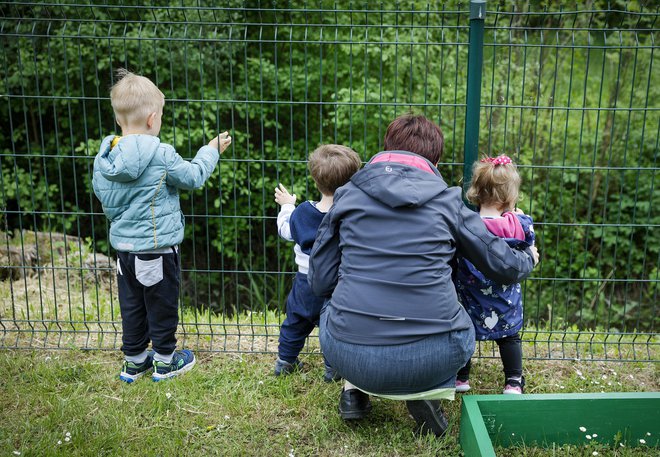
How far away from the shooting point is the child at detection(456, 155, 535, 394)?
3021 mm

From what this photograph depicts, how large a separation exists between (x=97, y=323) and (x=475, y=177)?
8.76 ft

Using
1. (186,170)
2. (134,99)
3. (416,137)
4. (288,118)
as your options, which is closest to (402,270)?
(416,137)

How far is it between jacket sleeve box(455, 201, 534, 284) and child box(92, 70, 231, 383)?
138 centimetres

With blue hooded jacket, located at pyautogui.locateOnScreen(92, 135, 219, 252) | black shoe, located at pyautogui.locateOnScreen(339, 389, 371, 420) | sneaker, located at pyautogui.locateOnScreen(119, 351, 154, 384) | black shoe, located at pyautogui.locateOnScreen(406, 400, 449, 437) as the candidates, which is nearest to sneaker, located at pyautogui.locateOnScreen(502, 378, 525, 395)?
black shoe, located at pyautogui.locateOnScreen(406, 400, 449, 437)

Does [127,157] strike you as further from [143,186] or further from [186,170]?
[186,170]

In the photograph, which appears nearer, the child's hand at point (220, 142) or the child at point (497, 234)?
the child at point (497, 234)

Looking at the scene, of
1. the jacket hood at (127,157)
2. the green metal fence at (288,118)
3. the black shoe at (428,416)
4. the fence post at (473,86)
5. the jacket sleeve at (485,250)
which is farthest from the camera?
the green metal fence at (288,118)

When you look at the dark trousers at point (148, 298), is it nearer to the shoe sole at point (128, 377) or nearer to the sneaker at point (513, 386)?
the shoe sole at point (128, 377)

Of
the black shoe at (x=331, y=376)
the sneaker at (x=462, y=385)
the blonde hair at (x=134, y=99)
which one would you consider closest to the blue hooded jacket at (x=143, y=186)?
the blonde hair at (x=134, y=99)

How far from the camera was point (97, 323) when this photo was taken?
426 cm

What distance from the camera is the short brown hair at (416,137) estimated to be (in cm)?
288

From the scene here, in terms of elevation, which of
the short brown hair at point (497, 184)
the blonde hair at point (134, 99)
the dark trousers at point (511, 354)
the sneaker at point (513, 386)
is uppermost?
the blonde hair at point (134, 99)

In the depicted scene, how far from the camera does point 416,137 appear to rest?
2.88 metres

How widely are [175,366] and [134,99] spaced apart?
59.9 inches
